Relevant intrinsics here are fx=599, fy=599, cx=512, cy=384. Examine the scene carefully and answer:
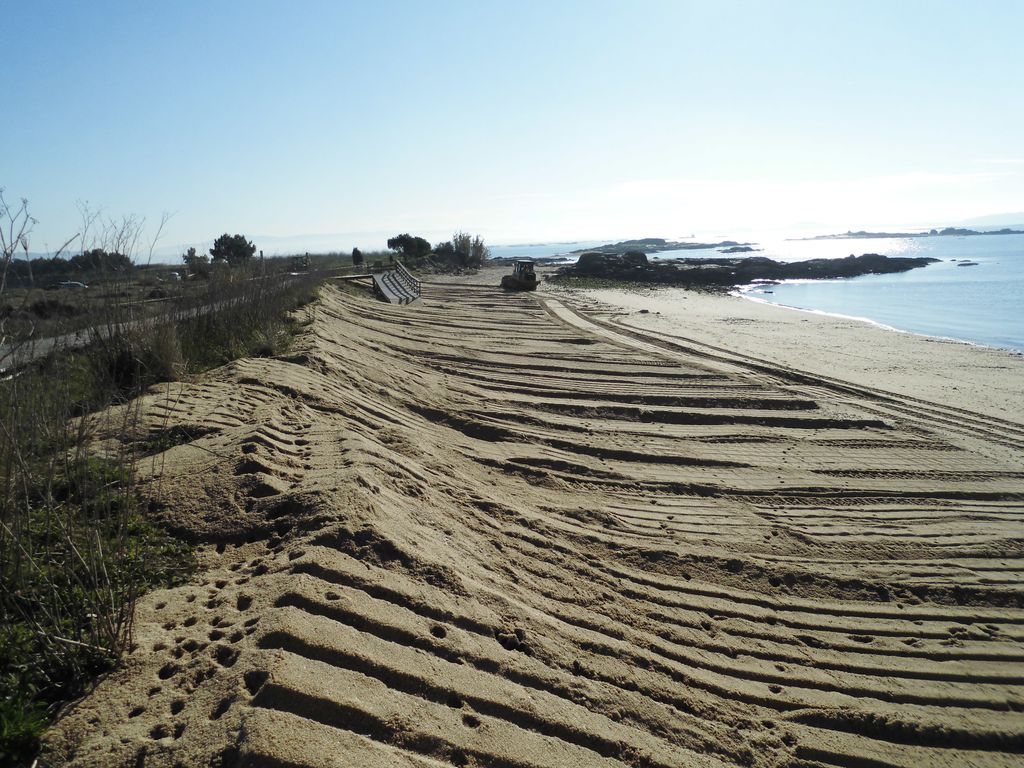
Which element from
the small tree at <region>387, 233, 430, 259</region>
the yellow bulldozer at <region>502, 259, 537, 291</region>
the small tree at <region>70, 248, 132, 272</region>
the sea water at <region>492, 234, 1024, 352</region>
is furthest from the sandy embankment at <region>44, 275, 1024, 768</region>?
the small tree at <region>387, 233, 430, 259</region>

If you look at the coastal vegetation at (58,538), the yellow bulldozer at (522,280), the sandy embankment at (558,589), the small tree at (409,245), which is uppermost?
the small tree at (409,245)

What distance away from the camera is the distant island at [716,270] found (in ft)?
140

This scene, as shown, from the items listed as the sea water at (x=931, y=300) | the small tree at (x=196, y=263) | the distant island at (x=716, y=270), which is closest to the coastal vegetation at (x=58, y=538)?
the small tree at (x=196, y=263)

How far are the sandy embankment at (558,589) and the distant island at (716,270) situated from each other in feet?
110

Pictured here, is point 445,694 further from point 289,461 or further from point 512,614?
point 289,461

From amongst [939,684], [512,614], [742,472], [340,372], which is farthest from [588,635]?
[340,372]

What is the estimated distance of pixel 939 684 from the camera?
13.1 ft

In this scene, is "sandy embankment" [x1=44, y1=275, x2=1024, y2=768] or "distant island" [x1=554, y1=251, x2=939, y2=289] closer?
"sandy embankment" [x1=44, y1=275, x2=1024, y2=768]

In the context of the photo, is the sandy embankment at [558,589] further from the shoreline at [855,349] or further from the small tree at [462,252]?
the small tree at [462,252]

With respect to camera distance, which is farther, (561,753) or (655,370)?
(655,370)

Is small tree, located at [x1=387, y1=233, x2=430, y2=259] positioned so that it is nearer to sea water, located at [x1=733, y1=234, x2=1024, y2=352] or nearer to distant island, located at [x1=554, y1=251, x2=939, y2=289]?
distant island, located at [x1=554, y1=251, x2=939, y2=289]

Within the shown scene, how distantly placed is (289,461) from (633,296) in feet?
91.3

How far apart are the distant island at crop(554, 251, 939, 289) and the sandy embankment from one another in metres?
33.5

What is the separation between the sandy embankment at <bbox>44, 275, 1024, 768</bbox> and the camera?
281 cm
